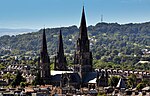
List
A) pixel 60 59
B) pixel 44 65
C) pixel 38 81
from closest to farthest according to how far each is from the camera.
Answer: pixel 38 81 → pixel 44 65 → pixel 60 59

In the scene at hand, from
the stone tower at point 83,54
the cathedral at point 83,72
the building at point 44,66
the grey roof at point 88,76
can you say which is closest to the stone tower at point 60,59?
the building at point 44,66

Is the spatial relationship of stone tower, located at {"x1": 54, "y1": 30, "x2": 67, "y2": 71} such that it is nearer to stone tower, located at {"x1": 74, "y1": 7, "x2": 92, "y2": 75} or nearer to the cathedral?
the cathedral

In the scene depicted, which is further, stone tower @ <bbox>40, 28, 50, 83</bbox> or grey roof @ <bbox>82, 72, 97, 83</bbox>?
stone tower @ <bbox>40, 28, 50, 83</bbox>

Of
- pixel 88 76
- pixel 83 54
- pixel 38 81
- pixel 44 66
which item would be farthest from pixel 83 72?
pixel 38 81

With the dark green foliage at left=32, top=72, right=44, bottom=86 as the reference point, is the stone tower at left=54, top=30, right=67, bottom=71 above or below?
above

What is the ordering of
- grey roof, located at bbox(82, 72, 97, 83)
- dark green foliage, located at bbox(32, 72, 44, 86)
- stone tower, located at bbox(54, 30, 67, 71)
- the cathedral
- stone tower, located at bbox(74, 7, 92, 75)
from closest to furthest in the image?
the cathedral → stone tower, located at bbox(74, 7, 92, 75) → grey roof, located at bbox(82, 72, 97, 83) → dark green foliage, located at bbox(32, 72, 44, 86) → stone tower, located at bbox(54, 30, 67, 71)

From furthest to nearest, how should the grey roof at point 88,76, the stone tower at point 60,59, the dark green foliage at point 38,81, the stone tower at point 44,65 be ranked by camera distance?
1. the stone tower at point 60,59
2. the stone tower at point 44,65
3. the dark green foliage at point 38,81
4. the grey roof at point 88,76

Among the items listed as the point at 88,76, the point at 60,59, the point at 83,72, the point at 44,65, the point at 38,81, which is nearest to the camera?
the point at 88,76

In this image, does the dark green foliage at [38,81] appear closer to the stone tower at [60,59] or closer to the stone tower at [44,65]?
the stone tower at [44,65]

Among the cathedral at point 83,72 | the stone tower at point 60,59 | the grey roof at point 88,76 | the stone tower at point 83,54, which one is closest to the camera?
the cathedral at point 83,72

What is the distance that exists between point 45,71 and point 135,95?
2397cm

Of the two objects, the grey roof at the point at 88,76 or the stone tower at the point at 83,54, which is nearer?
the stone tower at the point at 83,54

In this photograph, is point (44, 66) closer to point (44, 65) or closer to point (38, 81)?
point (44, 65)

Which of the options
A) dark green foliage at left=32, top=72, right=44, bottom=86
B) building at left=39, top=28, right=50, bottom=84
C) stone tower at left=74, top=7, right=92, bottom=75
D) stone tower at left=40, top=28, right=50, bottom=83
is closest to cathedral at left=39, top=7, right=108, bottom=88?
stone tower at left=74, top=7, right=92, bottom=75
